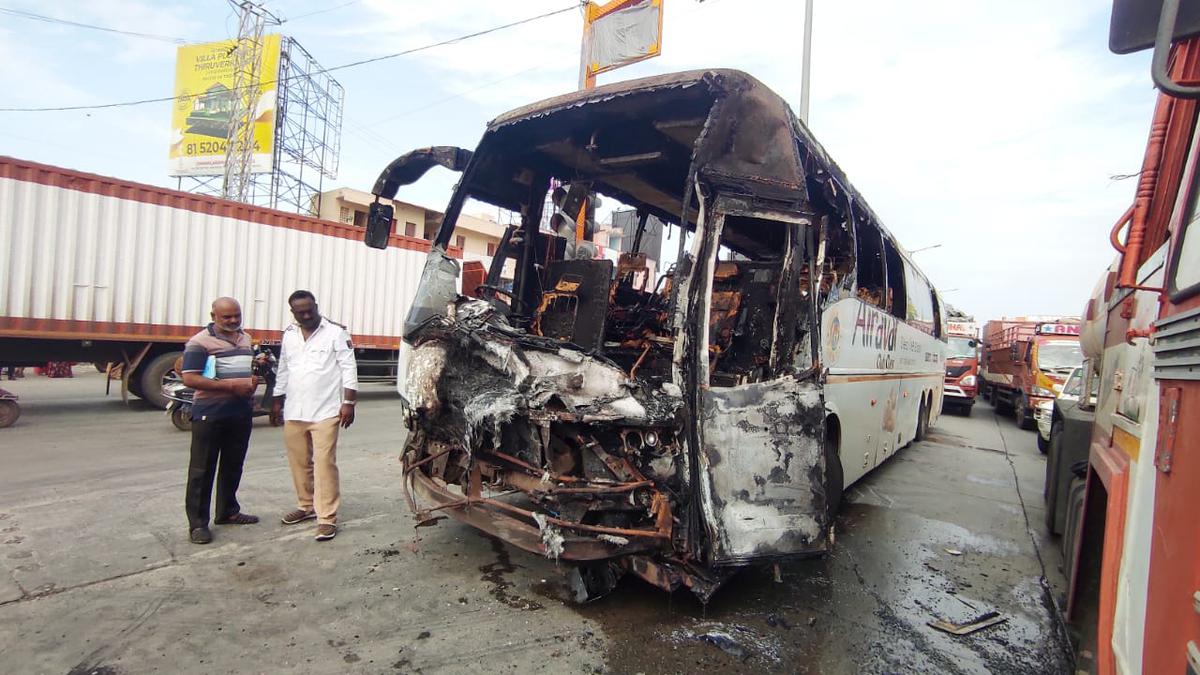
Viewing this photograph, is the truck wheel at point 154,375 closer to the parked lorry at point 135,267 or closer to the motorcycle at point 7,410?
the parked lorry at point 135,267

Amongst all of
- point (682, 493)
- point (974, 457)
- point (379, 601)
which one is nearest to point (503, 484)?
point (379, 601)

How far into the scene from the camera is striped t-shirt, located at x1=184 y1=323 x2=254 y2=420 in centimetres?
406

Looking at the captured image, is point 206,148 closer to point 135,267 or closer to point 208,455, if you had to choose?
point 135,267

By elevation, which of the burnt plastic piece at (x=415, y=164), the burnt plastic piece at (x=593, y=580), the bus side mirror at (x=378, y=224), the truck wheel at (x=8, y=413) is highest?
the burnt plastic piece at (x=415, y=164)

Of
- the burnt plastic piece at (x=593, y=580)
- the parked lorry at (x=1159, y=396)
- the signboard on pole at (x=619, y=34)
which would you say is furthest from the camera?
the signboard on pole at (x=619, y=34)

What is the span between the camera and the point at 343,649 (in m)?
2.88

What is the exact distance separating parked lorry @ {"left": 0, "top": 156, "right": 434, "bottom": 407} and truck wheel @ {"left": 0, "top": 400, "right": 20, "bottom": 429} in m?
1.21

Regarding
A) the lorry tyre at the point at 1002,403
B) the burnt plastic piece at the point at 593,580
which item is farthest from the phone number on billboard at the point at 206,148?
the lorry tyre at the point at 1002,403

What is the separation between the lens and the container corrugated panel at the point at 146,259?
27.7 ft

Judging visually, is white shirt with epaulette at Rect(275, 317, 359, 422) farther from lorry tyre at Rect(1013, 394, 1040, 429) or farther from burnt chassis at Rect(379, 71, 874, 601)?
lorry tyre at Rect(1013, 394, 1040, 429)

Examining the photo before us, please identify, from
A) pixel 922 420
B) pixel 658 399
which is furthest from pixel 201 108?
pixel 658 399

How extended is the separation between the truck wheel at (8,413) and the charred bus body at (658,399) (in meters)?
7.18

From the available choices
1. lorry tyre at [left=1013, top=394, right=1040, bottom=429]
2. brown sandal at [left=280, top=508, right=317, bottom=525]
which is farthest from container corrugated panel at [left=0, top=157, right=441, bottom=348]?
lorry tyre at [left=1013, top=394, right=1040, bottom=429]

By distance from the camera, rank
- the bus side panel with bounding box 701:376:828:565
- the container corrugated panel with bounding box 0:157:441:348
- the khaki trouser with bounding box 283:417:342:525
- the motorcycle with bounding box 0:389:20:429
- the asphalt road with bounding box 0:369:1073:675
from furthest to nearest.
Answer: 1. the container corrugated panel with bounding box 0:157:441:348
2. the motorcycle with bounding box 0:389:20:429
3. the khaki trouser with bounding box 283:417:342:525
4. the bus side panel with bounding box 701:376:828:565
5. the asphalt road with bounding box 0:369:1073:675
